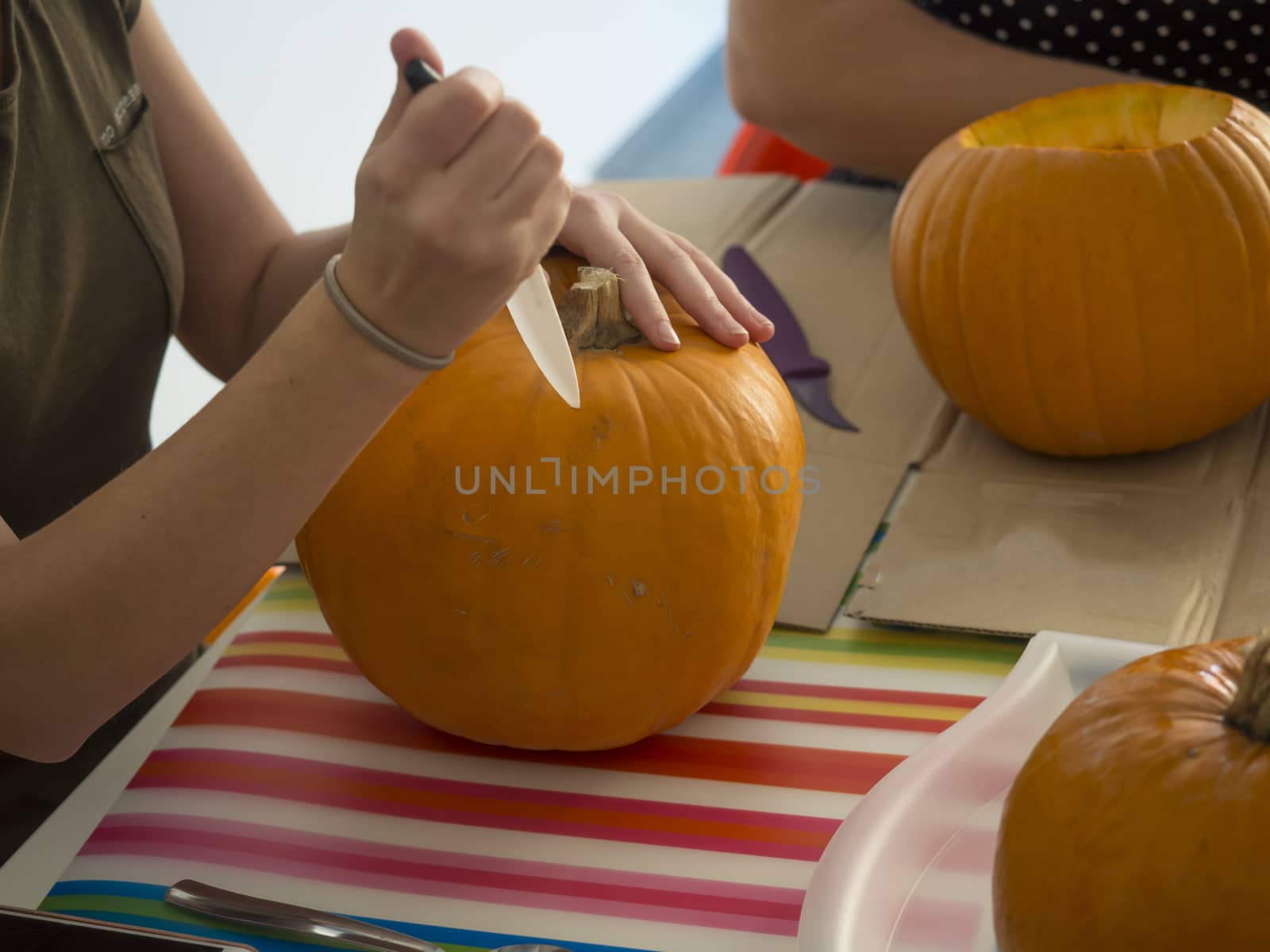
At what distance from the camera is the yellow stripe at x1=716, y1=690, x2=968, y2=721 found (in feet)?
2.10

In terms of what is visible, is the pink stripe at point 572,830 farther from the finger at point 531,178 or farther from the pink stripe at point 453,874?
the finger at point 531,178

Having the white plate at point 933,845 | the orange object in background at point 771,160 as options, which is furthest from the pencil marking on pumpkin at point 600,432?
the orange object in background at point 771,160

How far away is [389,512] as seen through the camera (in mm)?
582

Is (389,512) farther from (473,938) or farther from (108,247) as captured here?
(108,247)

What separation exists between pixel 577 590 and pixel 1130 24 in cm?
82

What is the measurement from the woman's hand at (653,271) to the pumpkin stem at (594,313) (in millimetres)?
15

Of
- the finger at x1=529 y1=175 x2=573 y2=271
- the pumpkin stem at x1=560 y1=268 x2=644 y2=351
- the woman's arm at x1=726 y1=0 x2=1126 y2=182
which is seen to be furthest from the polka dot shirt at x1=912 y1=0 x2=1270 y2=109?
the finger at x1=529 y1=175 x2=573 y2=271

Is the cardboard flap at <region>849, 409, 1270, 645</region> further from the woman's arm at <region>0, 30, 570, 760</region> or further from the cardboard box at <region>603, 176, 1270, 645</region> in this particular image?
the woman's arm at <region>0, 30, 570, 760</region>

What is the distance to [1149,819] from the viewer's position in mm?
364

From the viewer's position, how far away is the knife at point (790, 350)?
→ 94 centimetres

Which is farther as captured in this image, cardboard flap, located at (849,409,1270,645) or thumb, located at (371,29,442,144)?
cardboard flap, located at (849,409,1270,645)

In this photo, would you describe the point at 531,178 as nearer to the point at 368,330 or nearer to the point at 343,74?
the point at 368,330

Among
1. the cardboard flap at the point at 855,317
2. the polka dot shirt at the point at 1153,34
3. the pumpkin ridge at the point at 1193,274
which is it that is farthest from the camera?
the polka dot shirt at the point at 1153,34

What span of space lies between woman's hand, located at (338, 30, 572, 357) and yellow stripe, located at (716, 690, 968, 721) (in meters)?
0.30
